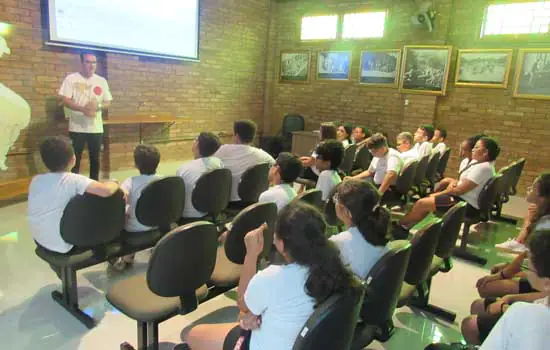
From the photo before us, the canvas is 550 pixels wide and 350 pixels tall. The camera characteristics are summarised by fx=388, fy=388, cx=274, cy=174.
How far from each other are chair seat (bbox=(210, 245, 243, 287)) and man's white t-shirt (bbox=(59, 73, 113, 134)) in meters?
3.09

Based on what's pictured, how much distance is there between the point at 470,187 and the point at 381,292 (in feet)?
7.53

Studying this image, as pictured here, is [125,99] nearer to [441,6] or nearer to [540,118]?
[441,6]

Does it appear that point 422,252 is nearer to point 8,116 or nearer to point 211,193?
point 211,193

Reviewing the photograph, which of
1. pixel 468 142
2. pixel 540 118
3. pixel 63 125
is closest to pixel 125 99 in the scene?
pixel 63 125

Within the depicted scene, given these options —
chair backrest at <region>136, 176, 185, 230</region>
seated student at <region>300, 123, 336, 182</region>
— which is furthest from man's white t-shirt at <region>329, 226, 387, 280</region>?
seated student at <region>300, 123, 336, 182</region>

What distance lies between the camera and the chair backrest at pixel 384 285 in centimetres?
154

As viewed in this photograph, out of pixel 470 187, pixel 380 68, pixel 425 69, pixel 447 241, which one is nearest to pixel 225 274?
pixel 447 241

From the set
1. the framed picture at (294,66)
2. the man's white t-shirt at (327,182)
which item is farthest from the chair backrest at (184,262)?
the framed picture at (294,66)

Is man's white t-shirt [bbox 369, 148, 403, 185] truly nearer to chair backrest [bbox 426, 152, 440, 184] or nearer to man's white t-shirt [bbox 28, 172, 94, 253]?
chair backrest [bbox 426, 152, 440, 184]

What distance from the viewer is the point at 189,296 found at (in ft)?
5.67

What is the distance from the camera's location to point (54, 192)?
2064mm

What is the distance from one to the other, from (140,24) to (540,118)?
19.6 ft

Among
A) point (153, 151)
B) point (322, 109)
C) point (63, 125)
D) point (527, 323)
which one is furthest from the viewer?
point (322, 109)

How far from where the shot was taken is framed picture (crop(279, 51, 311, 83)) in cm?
781
